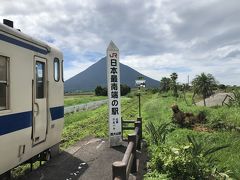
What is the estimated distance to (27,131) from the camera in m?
7.97

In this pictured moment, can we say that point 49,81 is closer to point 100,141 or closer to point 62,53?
point 62,53

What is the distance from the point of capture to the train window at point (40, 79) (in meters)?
8.84

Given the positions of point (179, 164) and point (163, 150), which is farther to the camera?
point (163, 150)

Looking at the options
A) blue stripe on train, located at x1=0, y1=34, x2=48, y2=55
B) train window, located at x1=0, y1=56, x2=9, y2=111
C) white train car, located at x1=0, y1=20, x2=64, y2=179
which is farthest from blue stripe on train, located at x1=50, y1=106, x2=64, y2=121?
train window, located at x1=0, y1=56, x2=9, y2=111

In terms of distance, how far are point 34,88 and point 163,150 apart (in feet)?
11.0

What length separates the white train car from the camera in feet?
23.1

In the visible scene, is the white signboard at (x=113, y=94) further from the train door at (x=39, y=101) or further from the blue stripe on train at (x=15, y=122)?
the blue stripe on train at (x=15, y=122)

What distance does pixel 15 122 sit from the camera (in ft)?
24.0

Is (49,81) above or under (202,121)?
above

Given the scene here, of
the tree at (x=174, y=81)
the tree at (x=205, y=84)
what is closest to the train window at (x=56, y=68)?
the tree at (x=205, y=84)

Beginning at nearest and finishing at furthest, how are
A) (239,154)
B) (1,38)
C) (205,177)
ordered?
1. (1,38)
2. (205,177)
3. (239,154)

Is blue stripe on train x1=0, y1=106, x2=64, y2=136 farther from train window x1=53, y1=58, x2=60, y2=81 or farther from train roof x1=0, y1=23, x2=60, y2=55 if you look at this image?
train window x1=53, y1=58, x2=60, y2=81

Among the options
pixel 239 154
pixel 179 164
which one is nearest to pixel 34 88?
pixel 179 164

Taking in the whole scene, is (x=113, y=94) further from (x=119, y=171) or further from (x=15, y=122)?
(x=119, y=171)
